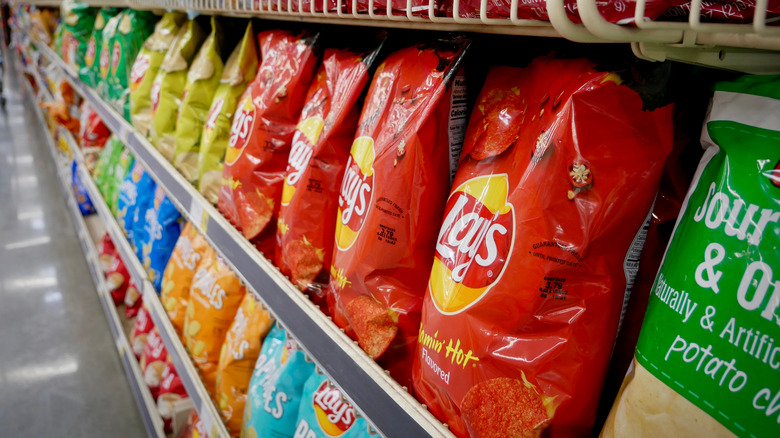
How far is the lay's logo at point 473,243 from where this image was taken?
0.66 meters

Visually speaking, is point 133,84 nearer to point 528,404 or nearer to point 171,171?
point 171,171

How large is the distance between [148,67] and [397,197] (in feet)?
5.10

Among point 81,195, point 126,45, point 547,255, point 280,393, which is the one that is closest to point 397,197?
point 547,255

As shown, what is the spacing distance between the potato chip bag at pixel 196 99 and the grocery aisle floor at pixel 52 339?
1.26 meters

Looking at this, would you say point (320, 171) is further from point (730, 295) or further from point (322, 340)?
point (730, 295)

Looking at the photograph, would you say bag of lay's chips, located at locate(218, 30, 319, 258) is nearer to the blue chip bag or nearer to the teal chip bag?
the teal chip bag

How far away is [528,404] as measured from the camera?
2.12 ft

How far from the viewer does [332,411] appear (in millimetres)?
987

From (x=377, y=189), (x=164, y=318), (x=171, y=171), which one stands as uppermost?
(x=377, y=189)

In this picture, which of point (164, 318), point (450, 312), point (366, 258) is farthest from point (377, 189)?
point (164, 318)

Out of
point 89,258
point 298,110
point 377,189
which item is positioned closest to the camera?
point 377,189

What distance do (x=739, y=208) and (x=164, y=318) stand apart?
1.67 metres

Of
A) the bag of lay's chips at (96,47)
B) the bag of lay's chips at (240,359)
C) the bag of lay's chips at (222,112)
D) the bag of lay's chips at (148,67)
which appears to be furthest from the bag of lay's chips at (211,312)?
the bag of lay's chips at (96,47)

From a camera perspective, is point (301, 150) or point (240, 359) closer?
point (301, 150)
